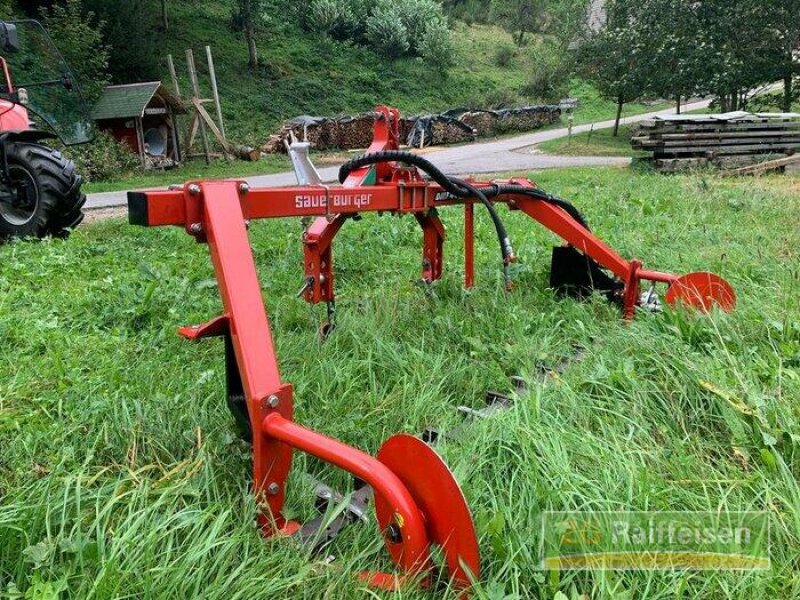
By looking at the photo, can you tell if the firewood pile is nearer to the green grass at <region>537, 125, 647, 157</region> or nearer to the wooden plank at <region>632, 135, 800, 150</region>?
the green grass at <region>537, 125, 647, 157</region>

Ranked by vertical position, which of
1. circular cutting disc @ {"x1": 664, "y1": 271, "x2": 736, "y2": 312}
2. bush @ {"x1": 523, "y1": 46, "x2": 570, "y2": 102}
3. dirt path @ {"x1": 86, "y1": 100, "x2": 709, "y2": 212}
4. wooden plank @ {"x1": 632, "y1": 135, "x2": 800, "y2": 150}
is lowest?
circular cutting disc @ {"x1": 664, "y1": 271, "x2": 736, "y2": 312}

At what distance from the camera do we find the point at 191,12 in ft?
92.3

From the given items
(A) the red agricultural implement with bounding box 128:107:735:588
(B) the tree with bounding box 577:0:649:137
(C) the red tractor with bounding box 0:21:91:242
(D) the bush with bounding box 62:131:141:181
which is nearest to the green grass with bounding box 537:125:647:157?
(B) the tree with bounding box 577:0:649:137

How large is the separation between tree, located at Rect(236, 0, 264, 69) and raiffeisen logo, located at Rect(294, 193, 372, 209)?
80.8 ft

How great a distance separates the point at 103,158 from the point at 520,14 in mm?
34950

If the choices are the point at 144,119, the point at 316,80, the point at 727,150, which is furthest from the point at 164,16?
the point at 727,150

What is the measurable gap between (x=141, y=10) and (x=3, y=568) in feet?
Result: 74.8

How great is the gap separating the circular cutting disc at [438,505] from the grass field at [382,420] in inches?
4.5

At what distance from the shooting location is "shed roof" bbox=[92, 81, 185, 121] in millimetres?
15633

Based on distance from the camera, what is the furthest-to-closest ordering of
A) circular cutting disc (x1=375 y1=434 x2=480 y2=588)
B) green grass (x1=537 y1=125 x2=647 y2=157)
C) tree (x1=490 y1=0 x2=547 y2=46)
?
tree (x1=490 y1=0 x2=547 y2=46) → green grass (x1=537 y1=125 x2=647 y2=157) → circular cutting disc (x1=375 y1=434 x2=480 y2=588)

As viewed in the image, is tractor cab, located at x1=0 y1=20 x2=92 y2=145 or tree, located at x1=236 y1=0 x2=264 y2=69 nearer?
tractor cab, located at x1=0 y1=20 x2=92 y2=145

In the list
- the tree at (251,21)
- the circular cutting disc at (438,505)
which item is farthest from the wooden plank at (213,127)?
the circular cutting disc at (438,505)

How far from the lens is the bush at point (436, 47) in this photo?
96.5 feet

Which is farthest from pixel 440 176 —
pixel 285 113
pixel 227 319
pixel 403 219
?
pixel 285 113
